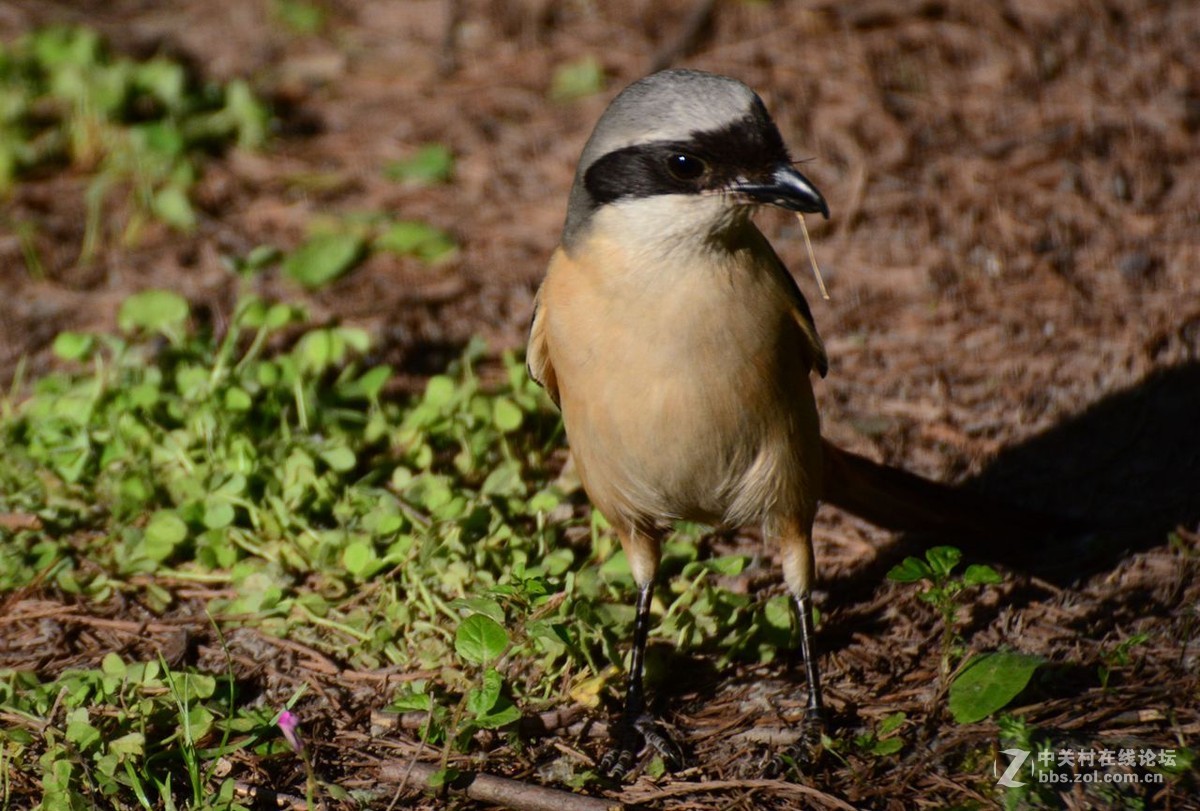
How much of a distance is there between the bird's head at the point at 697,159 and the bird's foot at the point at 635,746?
4.61 ft

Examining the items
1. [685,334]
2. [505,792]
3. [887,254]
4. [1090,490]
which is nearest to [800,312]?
[685,334]

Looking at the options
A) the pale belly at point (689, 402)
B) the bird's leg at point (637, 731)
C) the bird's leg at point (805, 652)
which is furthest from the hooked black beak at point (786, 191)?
the bird's leg at point (637, 731)

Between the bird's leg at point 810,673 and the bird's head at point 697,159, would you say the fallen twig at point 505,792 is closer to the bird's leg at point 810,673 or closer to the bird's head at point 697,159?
the bird's leg at point 810,673

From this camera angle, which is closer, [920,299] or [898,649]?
[898,649]

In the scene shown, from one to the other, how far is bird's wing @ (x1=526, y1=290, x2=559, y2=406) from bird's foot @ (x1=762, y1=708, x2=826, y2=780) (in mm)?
1270

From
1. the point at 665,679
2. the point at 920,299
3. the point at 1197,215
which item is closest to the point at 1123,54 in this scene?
the point at 1197,215

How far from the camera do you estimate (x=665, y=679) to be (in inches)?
157

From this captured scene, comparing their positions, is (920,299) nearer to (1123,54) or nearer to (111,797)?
(1123,54)

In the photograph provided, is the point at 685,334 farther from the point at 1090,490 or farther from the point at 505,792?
the point at 1090,490

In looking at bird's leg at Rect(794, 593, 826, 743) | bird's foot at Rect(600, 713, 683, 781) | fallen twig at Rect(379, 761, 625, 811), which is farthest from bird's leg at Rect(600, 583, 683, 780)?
bird's leg at Rect(794, 593, 826, 743)

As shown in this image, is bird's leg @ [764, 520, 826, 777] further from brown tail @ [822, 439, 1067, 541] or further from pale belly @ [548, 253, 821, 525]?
brown tail @ [822, 439, 1067, 541]

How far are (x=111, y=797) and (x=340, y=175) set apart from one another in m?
4.16

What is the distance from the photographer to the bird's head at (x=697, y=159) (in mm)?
3221

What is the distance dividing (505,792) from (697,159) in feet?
5.60
